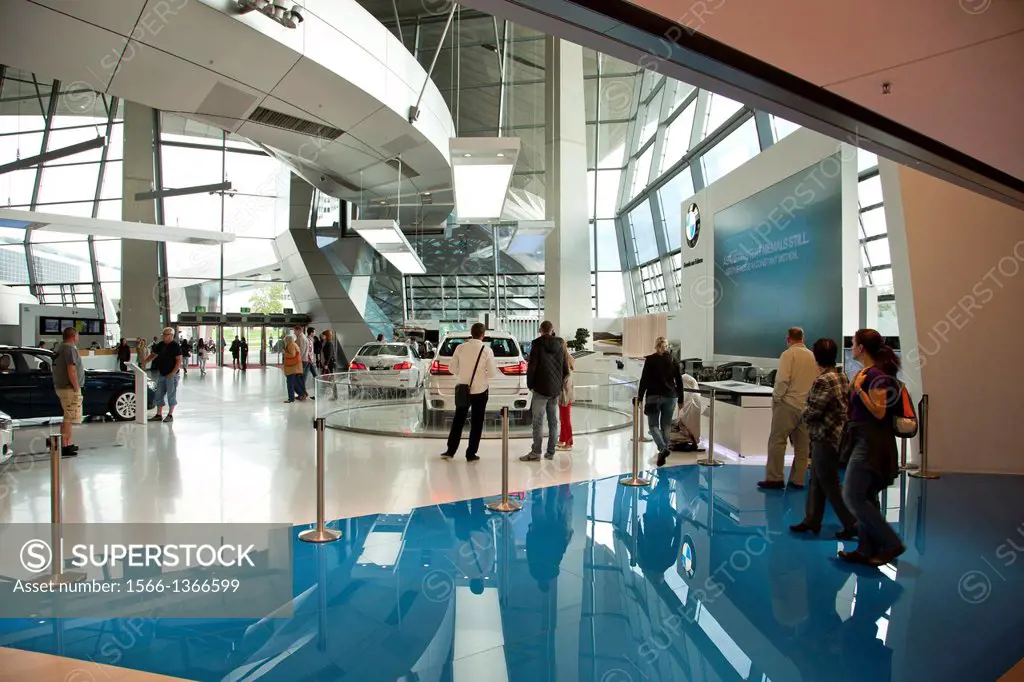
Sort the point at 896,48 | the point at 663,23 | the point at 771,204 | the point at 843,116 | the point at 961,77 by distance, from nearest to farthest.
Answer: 1. the point at 663,23
2. the point at 896,48
3. the point at 961,77
4. the point at 843,116
5. the point at 771,204

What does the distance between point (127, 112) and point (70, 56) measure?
671 inches

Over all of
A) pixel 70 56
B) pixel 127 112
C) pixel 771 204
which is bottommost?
pixel 771 204

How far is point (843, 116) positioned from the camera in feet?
9.46

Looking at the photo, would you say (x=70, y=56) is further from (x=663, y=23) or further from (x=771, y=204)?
(x=771, y=204)

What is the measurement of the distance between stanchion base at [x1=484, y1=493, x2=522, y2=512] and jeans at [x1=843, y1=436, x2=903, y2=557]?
2.78 meters

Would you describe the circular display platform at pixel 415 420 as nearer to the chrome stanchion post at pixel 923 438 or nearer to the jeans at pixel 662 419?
the jeans at pixel 662 419

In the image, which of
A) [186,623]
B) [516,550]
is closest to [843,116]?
[516,550]

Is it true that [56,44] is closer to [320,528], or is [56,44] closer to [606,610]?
[320,528]

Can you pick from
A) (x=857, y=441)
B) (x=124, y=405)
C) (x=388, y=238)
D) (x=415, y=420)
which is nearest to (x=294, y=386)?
(x=124, y=405)

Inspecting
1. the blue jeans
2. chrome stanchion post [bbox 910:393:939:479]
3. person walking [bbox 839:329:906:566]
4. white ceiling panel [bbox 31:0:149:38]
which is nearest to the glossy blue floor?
person walking [bbox 839:329:906:566]

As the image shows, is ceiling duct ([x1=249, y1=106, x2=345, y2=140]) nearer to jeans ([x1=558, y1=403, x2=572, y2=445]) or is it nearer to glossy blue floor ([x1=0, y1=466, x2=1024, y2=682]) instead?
jeans ([x1=558, y1=403, x2=572, y2=445])

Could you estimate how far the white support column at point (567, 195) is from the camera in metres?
18.4

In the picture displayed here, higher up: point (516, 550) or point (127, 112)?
point (127, 112)

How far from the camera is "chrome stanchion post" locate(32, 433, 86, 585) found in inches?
154
